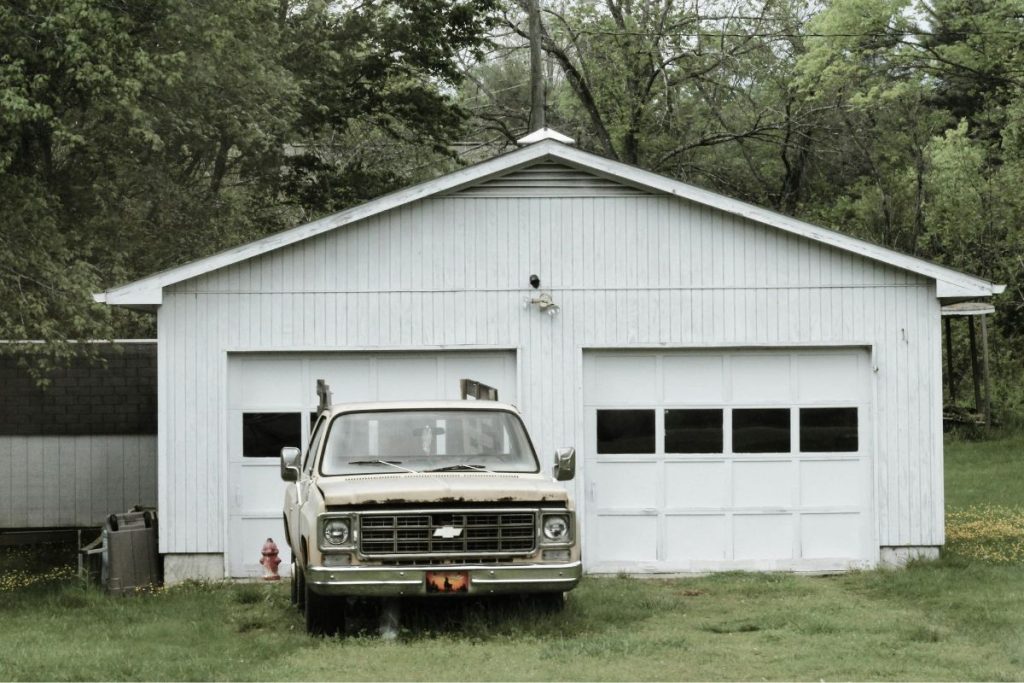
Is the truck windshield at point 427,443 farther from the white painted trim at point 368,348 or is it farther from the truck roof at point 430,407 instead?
the white painted trim at point 368,348

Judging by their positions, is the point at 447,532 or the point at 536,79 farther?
the point at 536,79

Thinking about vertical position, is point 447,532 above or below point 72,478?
below

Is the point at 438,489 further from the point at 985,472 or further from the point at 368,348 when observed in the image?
the point at 985,472

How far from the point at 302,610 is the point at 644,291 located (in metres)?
5.35

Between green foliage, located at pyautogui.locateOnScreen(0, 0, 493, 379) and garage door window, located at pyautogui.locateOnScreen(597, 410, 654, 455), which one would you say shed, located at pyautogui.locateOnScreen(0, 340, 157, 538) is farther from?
garage door window, located at pyautogui.locateOnScreen(597, 410, 654, 455)

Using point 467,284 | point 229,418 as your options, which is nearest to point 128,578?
point 229,418

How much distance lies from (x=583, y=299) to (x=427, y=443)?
14.7 feet

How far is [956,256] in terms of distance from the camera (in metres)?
34.4

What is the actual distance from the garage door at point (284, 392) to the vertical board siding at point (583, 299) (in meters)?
0.22

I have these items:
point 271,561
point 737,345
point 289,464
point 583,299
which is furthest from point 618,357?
point 289,464

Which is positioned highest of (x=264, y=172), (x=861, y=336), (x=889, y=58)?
(x=889, y=58)

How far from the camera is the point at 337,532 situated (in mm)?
10680

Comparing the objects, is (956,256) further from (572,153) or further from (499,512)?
(499,512)

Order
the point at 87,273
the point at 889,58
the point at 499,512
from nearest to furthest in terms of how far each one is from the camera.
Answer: the point at 499,512 < the point at 87,273 < the point at 889,58
